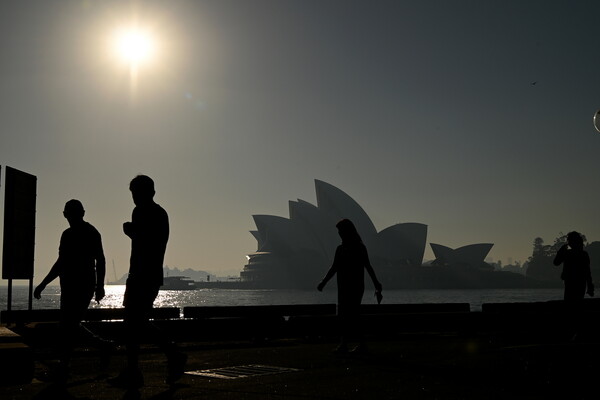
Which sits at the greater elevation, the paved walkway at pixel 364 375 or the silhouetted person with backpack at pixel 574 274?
the silhouetted person with backpack at pixel 574 274

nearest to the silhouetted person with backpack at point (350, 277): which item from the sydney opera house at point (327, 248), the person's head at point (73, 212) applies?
the person's head at point (73, 212)

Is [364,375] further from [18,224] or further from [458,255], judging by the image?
[458,255]

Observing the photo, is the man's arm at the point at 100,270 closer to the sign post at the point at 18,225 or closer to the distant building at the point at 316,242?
the sign post at the point at 18,225

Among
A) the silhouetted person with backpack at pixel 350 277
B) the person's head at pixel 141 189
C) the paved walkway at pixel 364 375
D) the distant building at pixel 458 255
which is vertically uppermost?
the distant building at pixel 458 255

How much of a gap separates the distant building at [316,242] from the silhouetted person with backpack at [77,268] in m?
116

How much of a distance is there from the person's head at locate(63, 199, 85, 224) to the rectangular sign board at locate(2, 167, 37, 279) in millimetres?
3141

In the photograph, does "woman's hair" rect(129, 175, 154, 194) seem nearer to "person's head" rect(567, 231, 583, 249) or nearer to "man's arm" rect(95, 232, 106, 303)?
"man's arm" rect(95, 232, 106, 303)

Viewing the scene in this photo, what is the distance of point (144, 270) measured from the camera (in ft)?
17.6

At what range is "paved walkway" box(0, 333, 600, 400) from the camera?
15.4 ft

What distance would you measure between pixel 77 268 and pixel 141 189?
3.13 ft

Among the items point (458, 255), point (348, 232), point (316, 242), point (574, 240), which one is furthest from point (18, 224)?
point (458, 255)

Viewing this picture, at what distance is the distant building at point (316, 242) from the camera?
411 ft

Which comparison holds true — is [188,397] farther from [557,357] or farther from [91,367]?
[557,357]

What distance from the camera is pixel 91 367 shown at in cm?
669
